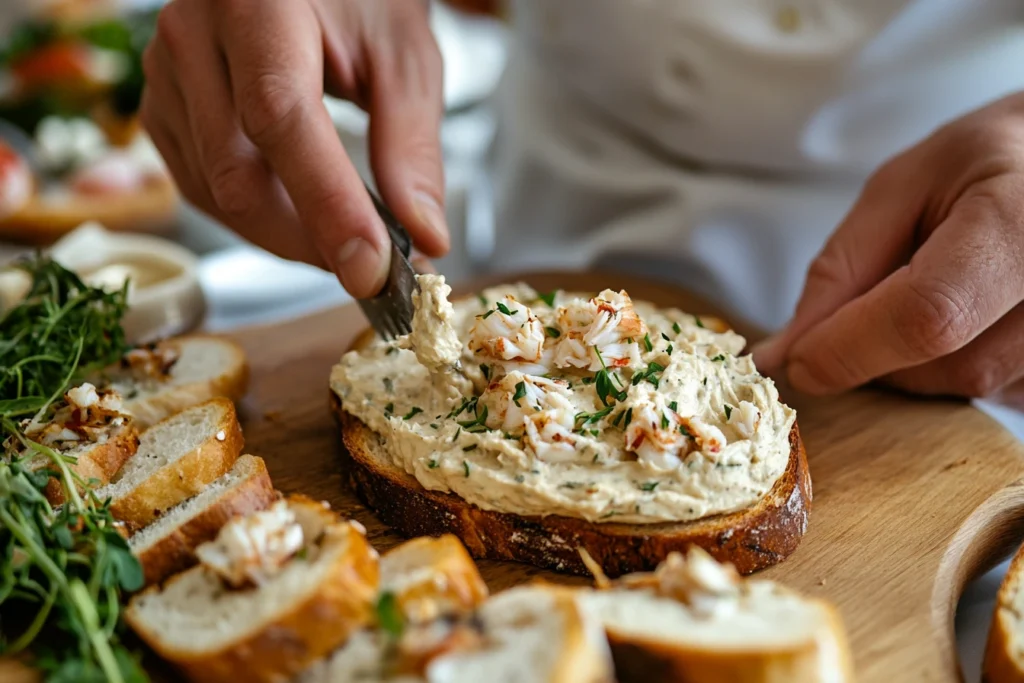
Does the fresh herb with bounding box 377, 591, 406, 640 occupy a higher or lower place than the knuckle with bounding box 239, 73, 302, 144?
lower

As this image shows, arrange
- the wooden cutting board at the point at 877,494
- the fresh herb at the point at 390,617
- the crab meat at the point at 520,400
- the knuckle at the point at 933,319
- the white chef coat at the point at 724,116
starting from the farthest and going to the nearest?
the white chef coat at the point at 724,116 → the knuckle at the point at 933,319 → the crab meat at the point at 520,400 → the wooden cutting board at the point at 877,494 → the fresh herb at the point at 390,617

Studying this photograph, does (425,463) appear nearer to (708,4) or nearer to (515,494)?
(515,494)

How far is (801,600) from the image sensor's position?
2049mm

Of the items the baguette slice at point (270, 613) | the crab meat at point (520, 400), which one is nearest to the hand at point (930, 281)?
the crab meat at point (520, 400)

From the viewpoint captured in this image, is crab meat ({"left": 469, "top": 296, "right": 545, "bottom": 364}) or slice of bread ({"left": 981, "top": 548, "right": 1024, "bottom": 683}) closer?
slice of bread ({"left": 981, "top": 548, "right": 1024, "bottom": 683})

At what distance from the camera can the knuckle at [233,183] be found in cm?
326

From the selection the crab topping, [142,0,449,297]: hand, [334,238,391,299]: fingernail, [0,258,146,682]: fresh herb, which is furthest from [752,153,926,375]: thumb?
[0,258,146,682]: fresh herb

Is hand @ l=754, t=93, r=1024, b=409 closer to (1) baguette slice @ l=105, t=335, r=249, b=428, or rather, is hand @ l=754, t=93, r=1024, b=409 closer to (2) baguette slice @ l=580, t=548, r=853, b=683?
(2) baguette slice @ l=580, t=548, r=853, b=683

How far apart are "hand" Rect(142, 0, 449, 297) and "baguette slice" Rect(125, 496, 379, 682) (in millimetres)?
1075

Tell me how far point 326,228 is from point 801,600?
1.74 m

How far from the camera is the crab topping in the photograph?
85.4 inches

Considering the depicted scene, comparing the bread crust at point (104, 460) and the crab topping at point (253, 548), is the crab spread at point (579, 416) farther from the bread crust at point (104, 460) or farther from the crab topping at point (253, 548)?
the bread crust at point (104, 460)

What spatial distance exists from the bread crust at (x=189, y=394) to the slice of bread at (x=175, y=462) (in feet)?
0.73

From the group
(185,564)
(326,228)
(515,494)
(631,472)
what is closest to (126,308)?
(326,228)
